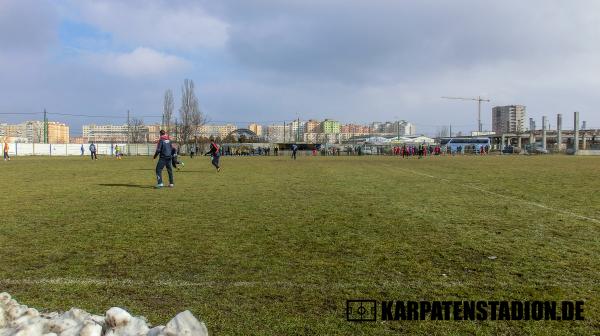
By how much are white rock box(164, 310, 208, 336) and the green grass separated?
21.3 inches

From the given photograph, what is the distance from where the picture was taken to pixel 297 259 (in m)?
→ 5.62

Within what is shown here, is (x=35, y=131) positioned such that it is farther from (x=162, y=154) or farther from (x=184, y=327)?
(x=184, y=327)

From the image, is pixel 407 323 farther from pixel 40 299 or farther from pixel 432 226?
pixel 432 226

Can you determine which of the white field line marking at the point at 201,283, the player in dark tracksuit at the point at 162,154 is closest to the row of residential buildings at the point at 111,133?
the player in dark tracksuit at the point at 162,154

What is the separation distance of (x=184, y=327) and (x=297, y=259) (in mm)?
2763

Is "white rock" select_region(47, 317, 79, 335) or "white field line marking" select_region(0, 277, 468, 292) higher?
"white rock" select_region(47, 317, 79, 335)

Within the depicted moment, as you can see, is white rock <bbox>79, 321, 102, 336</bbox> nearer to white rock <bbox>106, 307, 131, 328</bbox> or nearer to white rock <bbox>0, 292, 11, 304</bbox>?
white rock <bbox>106, 307, 131, 328</bbox>

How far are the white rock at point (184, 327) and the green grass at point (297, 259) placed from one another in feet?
1.78

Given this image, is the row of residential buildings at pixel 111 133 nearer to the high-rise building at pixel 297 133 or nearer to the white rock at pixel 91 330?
the high-rise building at pixel 297 133

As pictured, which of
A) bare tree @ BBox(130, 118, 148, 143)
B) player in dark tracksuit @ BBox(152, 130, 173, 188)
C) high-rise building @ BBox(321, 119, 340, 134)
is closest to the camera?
player in dark tracksuit @ BBox(152, 130, 173, 188)

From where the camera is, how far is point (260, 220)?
28.0 ft

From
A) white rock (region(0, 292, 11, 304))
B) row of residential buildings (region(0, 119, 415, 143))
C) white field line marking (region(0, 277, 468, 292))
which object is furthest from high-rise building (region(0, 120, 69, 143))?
white rock (region(0, 292, 11, 304))

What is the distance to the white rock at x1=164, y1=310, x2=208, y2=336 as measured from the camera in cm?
291

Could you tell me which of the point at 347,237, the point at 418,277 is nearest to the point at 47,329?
the point at 418,277
